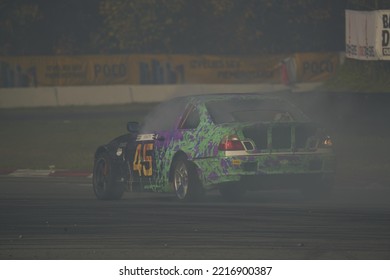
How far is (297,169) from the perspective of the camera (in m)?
15.4

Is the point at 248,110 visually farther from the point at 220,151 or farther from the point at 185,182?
the point at 185,182

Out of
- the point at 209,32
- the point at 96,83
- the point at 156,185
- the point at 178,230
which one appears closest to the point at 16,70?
the point at 96,83

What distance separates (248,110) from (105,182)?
8.24 feet

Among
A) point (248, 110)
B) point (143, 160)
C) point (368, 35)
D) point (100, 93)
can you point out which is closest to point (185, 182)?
point (143, 160)

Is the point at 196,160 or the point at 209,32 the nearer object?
the point at 196,160

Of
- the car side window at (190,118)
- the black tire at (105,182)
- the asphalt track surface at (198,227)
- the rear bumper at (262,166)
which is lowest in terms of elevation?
the asphalt track surface at (198,227)

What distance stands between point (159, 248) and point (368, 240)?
6.67ft

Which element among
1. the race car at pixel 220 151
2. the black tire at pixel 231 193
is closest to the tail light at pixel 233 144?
the race car at pixel 220 151

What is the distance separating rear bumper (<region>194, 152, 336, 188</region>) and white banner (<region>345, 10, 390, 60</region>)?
17215 mm

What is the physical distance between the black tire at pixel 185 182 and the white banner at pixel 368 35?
17.3 metres

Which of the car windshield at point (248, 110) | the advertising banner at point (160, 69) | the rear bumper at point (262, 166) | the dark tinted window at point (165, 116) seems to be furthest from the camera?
the advertising banner at point (160, 69)

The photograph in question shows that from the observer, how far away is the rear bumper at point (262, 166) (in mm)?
15180

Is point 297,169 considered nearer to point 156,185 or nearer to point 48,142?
point 156,185

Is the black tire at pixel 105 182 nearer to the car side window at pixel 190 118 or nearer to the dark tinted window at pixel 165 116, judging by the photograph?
the dark tinted window at pixel 165 116
